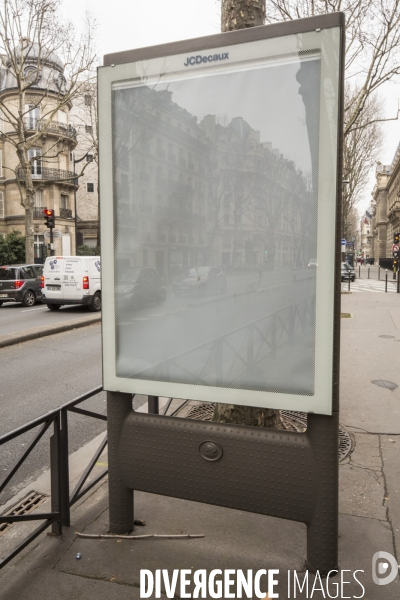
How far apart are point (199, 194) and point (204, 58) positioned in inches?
29.2

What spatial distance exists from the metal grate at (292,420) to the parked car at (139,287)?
7.27 ft

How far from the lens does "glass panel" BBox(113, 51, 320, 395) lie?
280cm

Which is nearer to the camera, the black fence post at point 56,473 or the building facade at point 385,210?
the black fence post at point 56,473

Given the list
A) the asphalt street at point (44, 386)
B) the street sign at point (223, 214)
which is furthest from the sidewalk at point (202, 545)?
the asphalt street at point (44, 386)

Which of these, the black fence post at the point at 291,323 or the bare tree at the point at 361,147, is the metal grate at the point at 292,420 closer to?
the black fence post at the point at 291,323

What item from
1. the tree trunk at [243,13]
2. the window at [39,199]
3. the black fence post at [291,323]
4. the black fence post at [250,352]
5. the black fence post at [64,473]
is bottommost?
the black fence post at [64,473]

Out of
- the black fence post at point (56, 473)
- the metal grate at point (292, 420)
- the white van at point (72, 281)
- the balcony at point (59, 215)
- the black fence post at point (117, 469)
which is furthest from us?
the balcony at point (59, 215)

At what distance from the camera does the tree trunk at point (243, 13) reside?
453 cm

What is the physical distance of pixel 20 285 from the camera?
20.0m

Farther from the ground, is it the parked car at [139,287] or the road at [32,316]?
the parked car at [139,287]

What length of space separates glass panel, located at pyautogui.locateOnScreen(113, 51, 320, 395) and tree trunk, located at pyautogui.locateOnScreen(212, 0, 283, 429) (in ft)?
5.06

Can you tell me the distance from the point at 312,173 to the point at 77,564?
2.62 metres

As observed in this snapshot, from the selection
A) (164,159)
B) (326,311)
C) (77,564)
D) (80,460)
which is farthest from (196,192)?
(80,460)

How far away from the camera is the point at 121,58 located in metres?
3.05
